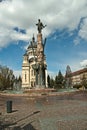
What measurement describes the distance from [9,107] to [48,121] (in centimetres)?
498

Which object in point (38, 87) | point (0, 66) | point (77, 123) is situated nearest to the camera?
point (77, 123)

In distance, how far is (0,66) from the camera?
286ft

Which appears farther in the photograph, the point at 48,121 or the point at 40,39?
the point at 40,39

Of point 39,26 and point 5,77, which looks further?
point 5,77

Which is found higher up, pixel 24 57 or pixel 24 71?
pixel 24 57

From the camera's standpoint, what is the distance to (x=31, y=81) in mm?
120188

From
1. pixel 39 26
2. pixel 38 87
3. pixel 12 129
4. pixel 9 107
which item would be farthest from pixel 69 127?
pixel 39 26

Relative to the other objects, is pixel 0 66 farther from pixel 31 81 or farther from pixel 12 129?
pixel 12 129

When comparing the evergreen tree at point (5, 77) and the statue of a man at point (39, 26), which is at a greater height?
the statue of a man at point (39, 26)

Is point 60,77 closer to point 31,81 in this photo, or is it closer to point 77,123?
point 31,81

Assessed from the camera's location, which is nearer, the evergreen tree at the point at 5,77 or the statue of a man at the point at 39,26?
the statue of a man at the point at 39,26

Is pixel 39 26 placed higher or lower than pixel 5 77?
higher

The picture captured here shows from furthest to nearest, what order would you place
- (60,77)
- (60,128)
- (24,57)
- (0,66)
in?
(24,57), (60,77), (0,66), (60,128)

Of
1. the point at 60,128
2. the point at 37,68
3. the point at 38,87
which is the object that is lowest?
the point at 60,128
